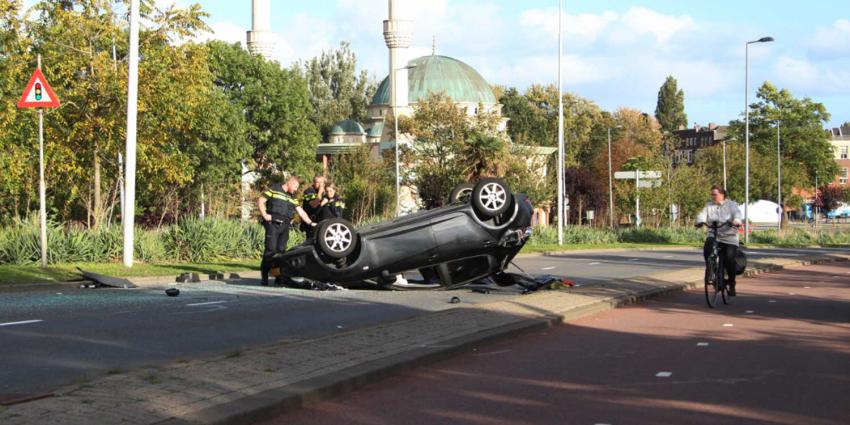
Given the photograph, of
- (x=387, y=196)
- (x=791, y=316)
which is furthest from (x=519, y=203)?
(x=387, y=196)

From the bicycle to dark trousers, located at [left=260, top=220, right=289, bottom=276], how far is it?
6.83 meters

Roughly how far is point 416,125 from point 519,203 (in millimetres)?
46065

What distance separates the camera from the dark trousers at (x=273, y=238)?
16891 millimetres

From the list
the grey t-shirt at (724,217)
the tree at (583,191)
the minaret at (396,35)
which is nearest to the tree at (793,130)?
the tree at (583,191)

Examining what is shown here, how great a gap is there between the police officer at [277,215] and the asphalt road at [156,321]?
2.15ft

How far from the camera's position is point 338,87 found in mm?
123312

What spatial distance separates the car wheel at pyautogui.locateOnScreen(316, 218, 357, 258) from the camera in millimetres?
14633

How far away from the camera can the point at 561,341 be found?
10.4m

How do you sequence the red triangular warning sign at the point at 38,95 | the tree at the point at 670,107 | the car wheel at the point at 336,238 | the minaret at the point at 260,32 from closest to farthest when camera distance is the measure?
the car wheel at the point at 336,238 < the red triangular warning sign at the point at 38,95 < the minaret at the point at 260,32 < the tree at the point at 670,107

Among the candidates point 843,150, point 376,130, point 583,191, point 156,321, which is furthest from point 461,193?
point 843,150

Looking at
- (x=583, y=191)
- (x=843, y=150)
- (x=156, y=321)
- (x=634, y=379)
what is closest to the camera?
(x=634, y=379)

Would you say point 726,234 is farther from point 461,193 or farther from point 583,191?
point 583,191

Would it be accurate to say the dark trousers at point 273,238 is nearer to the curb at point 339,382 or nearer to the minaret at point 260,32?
the curb at point 339,382

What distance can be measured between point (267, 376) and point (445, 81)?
3604 inches
